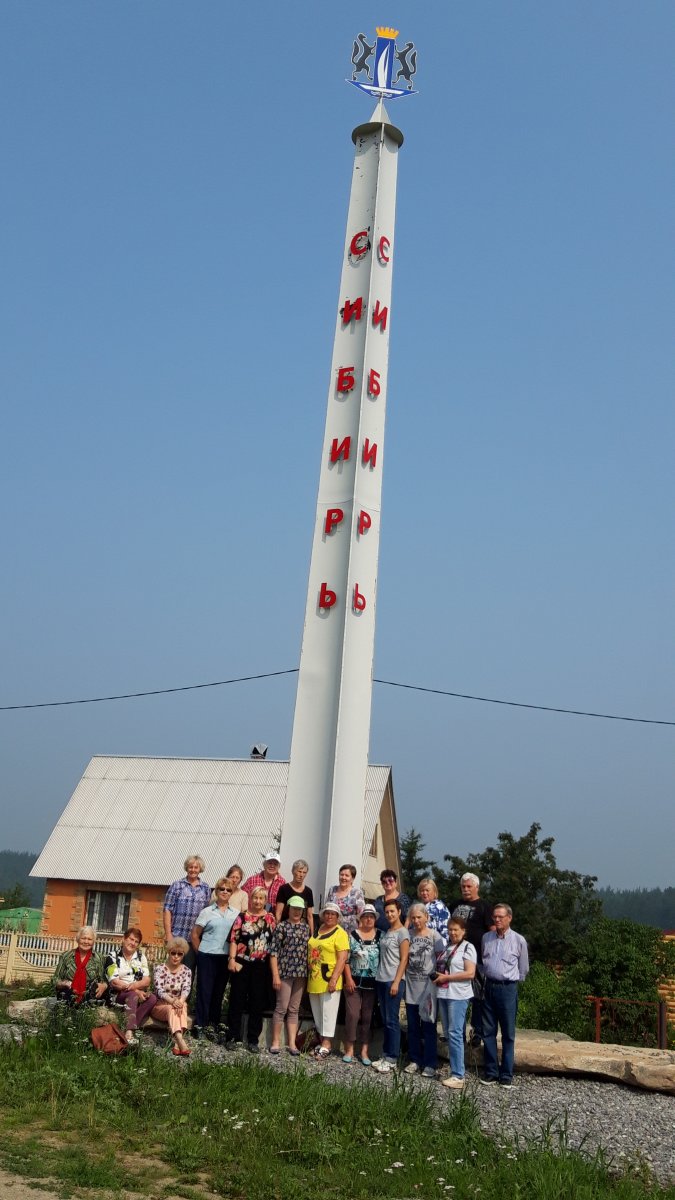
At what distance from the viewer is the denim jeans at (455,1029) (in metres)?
10.1

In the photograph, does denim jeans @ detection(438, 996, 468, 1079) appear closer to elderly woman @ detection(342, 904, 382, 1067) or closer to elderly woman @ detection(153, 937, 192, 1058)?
elderly woman @ detection(342, 904, 382, 1067)

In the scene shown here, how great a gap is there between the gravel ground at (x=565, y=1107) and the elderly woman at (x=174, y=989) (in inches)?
9.9

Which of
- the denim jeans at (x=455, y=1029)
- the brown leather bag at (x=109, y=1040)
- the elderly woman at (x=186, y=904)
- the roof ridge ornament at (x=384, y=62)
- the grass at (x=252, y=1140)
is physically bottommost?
the grass at (x=252, y=1140)

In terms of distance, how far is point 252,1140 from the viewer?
7.62 meters

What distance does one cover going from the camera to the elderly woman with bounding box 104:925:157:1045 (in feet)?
33.9

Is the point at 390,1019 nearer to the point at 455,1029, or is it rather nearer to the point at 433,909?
the point at 455,1029

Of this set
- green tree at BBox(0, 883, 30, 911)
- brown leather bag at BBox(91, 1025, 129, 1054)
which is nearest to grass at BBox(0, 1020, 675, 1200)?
brown leather bag at BBox(91, 1025, 129, 1054)

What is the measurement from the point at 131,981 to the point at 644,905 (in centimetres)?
16657

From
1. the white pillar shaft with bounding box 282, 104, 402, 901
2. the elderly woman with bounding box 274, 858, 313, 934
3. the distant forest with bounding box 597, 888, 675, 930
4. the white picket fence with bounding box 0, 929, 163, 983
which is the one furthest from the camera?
the distant forest with bounding box 597, 888, 675, 930

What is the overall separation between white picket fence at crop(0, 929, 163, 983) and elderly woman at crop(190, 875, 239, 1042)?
8931 mm

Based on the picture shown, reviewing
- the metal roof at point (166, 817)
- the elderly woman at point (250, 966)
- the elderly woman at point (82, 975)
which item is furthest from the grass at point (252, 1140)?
the metal roof at point (166, 817)

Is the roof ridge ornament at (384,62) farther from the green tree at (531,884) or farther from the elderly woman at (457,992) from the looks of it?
the green tree at (531,884)

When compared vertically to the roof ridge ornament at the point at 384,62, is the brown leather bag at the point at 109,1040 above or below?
below

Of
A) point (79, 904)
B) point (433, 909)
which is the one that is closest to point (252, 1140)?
point (433, 909)
